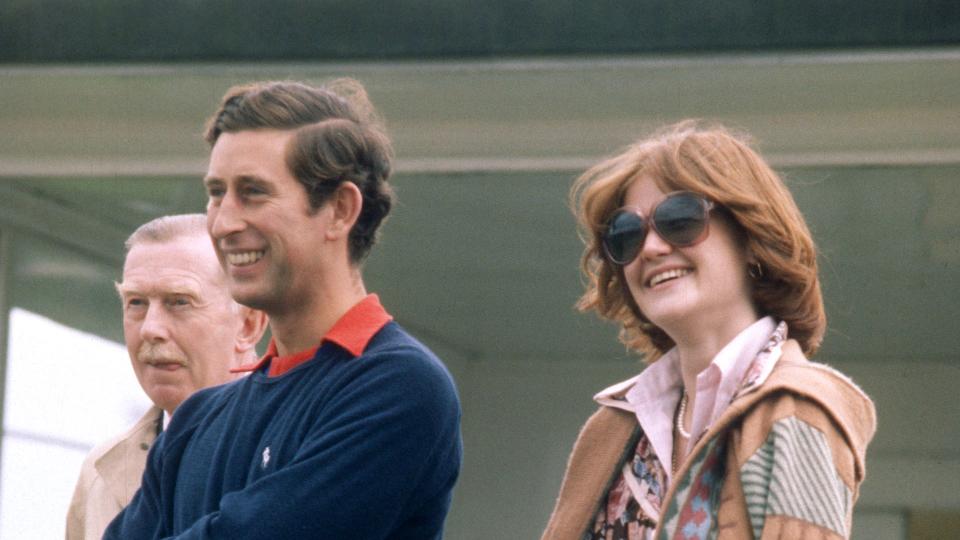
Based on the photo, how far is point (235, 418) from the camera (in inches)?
110

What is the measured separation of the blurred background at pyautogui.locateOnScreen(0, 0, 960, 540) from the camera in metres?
5.98

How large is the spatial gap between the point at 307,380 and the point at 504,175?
148 inches

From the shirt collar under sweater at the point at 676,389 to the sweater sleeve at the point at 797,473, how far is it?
0.10 m

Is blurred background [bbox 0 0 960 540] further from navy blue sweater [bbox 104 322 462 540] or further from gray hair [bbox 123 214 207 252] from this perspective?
navy blue sweater [bbox 104 322 462 540]

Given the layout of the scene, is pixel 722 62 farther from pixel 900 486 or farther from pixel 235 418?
pixel 235 418

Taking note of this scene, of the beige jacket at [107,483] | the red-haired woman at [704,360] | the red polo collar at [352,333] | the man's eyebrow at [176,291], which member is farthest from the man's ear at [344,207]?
the beige jacket at [107,483]

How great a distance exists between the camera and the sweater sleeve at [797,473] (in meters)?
2.46

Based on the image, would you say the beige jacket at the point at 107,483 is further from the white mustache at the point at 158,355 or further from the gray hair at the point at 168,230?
the gray hair at the point at 168,230

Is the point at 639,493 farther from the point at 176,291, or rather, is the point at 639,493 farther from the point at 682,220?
the point at 176,291

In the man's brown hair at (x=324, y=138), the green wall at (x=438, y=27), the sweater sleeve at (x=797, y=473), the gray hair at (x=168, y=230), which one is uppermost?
the green wall at (x=438, y=27)

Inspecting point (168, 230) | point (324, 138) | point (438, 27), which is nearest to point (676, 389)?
point (324, 138)

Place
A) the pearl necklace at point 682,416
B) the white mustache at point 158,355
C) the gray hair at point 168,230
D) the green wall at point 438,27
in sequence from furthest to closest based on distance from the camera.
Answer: the green wall at point 438,27, the gray hair at point 168,230, the white mustache at point 158,355, the pearl necklace at point 682,416

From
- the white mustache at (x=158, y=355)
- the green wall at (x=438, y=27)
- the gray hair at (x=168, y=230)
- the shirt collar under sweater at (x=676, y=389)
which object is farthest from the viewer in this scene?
the green wall at (x=438, y=27)

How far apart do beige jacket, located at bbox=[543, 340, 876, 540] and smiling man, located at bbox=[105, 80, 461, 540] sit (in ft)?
1.29
